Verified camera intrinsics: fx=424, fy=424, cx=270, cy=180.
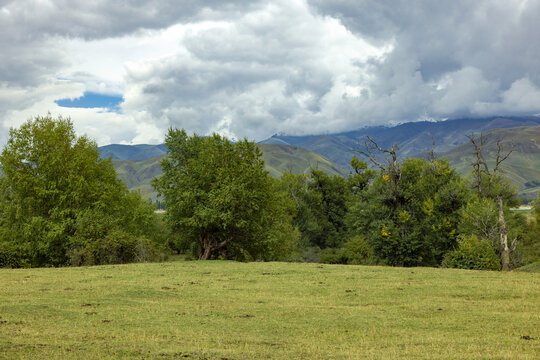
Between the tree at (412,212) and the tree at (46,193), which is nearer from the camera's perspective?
the tree at (46,193)

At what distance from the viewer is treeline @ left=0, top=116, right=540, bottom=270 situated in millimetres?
43000

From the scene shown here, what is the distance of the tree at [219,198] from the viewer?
43688mm

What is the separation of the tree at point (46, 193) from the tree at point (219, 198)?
7.58 meters

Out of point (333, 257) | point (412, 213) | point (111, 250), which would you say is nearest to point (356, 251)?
point (333, 257)

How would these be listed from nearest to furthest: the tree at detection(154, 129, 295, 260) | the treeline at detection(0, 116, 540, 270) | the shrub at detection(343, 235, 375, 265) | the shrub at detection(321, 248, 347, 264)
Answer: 1. the treeline at detection(0, 116, 540, 270)
2. the tree at detection(154, 129, 295, 260)
3. the shrub at detection(343, 235, 375, 265)
4. the shrub at detection(321, 248, 347, 264)

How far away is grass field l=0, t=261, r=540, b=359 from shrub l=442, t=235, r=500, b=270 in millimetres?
7730

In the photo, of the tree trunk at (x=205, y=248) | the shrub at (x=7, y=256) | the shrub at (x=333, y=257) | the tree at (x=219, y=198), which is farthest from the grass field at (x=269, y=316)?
the shrub at (x=333, y=257)

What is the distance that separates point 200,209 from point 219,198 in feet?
7.92

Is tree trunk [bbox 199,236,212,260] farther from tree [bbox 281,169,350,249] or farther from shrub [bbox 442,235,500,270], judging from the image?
tree [bbox 281,169,350,249]

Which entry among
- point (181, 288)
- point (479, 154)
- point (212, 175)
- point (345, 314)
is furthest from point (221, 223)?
point (479, 154)

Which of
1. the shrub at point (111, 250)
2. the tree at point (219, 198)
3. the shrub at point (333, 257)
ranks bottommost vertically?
the shrub at point (333, 257)

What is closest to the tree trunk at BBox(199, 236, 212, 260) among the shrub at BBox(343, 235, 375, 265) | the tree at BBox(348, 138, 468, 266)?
the tree at BBox(348, 138, 468, 266)

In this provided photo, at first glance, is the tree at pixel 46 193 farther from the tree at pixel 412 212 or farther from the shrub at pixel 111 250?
the tree at pixel 412 212

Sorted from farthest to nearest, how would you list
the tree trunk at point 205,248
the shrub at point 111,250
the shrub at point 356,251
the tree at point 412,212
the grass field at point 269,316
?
the shrub at point 356,251 < the tree at point 412,212 < the tree trunk at point 205,248 < the shrub at point 111,250 < the grass field at point 269,316
